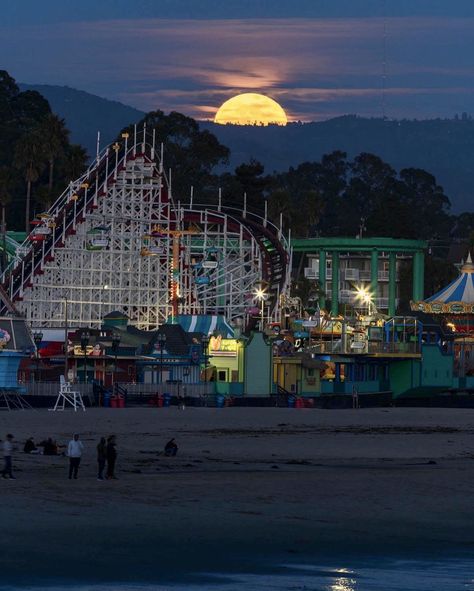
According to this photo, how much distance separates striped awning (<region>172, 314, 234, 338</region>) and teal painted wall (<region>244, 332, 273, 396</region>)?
15.0 feet

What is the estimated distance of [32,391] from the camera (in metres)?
74.6

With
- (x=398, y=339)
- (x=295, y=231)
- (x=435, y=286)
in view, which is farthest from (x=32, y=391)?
(x=435, y=286)

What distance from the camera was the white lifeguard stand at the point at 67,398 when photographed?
70812 millimetres

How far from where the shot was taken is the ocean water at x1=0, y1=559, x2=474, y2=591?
86.1ft

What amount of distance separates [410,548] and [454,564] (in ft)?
5.49

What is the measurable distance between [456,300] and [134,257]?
70.8 feet

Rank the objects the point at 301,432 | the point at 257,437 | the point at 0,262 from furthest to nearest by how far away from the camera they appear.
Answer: the point at 0,262 < the point at 301,432 < the point at 257,437

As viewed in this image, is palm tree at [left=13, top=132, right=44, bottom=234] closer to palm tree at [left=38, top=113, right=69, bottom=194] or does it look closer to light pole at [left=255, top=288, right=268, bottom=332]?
palm tree at [left=38, top=113, right=69, bottom=194]

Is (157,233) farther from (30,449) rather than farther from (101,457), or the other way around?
(101,457)

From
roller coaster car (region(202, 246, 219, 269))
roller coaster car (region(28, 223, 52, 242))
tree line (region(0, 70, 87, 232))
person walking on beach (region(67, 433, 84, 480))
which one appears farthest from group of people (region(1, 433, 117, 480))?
tree line (region(0, 70, 87, 232))

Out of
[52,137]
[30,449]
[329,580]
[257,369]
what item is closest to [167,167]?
[52,137]

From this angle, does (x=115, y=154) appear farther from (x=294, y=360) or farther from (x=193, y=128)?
(x=193, y=128)

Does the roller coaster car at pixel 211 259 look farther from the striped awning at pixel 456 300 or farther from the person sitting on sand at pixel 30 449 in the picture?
the person sitting on sand at pixel 30 449

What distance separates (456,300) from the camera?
11169 centimetres
